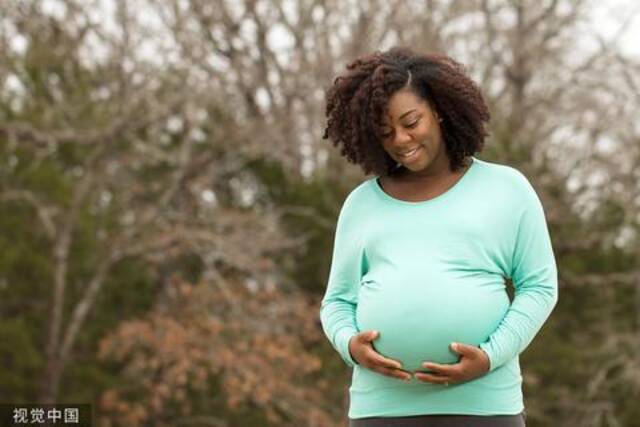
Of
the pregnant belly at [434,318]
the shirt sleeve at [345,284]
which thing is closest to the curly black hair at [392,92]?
the shirt sleeve at [345,284]

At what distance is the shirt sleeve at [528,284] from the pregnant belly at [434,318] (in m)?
0.03

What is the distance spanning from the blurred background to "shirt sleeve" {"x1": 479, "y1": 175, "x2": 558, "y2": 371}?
A: 826cm

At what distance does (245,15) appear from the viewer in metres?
14.1

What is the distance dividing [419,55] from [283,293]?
396 inches

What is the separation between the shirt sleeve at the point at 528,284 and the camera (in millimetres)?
2453

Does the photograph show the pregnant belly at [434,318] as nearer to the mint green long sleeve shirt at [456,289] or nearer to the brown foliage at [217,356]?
the mint green long sleeve shirt at [456,289]

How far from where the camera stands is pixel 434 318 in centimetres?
247

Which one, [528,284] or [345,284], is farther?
[345,284]

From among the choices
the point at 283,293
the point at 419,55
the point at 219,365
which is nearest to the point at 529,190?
the point at 419,55

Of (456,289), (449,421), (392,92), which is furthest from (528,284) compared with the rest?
(392,92)

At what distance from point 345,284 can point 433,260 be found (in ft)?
0.71

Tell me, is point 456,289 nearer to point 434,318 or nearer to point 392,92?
point 434,318

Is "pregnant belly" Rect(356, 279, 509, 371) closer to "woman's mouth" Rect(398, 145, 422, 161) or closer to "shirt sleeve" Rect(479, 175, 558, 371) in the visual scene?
"shirt sleeve" Rect(479, 175, 558, 371)

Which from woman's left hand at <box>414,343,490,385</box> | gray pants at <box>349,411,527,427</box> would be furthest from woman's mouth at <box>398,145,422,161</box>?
gray pants at <box>349,411,527,427</box>
